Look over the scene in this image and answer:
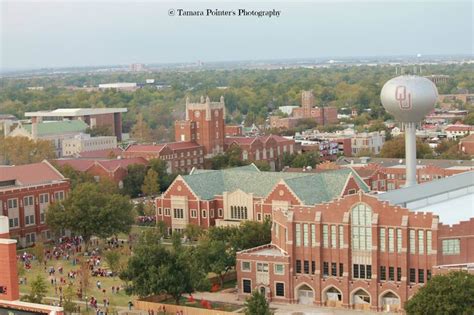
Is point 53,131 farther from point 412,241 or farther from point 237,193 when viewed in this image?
point 412,241

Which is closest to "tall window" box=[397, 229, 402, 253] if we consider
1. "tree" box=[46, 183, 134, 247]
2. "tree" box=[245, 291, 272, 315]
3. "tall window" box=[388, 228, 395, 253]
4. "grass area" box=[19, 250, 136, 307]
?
"tall window" box=[388, 228, 395, 253]

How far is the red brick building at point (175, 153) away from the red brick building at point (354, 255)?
53.0 meters

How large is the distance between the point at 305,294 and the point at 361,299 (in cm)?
339

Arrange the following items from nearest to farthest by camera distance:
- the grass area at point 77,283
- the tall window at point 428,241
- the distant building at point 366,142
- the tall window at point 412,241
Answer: the tall window at point 428,241, the tall window at point 412,241, the grass area at point 77,283, the distant building at point 366,142

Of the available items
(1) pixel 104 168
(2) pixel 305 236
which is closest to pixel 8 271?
(2) pixel 305 236

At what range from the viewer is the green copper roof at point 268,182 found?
7488cm

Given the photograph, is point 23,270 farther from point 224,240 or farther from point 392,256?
point 392,256

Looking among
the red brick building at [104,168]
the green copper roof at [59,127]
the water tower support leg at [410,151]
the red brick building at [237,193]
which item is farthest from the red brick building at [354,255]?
the green copper roof at [59,127]

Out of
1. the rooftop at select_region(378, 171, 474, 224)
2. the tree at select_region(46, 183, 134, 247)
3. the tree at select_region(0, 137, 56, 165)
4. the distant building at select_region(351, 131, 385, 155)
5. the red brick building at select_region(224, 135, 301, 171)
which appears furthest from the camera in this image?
the distant building at select_region(351, 131, 385, 155)

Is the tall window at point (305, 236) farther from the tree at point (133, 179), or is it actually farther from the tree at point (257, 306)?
the tree at point (133, 179)

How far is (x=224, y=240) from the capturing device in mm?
66000

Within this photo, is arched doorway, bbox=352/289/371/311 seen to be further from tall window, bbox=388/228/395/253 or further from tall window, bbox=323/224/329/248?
tall window, bbox=323/224/329/248

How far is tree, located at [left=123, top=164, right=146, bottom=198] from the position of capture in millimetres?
103188

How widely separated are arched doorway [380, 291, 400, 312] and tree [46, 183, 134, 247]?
2589cm
